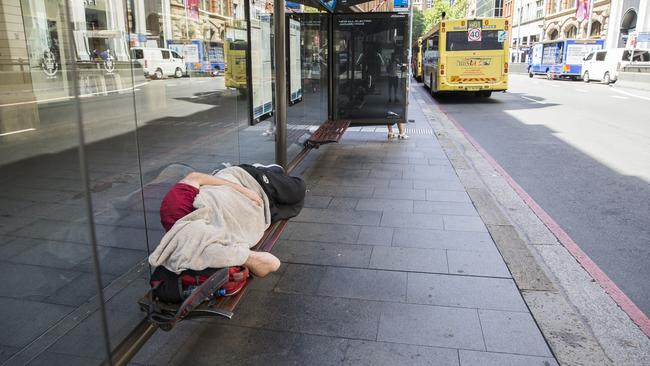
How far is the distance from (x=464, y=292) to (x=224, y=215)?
5.66ft

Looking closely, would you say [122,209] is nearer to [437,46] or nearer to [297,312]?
[297,312]

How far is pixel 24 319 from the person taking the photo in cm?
283

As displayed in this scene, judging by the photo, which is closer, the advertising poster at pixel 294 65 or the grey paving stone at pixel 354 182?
the grey paving stone at pixel 354 182

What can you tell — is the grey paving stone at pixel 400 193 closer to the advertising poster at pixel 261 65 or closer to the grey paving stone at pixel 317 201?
the grey paving stone at pixel 317 201

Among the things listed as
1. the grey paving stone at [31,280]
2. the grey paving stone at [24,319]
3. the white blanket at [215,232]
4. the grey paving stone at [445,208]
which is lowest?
the grey paving stone at [445,208]

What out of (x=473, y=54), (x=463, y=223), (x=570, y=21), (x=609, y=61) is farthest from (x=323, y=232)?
(x=570, y=21)

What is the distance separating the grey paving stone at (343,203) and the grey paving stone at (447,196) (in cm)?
88

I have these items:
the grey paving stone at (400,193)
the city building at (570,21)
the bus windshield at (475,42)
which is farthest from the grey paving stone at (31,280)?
the city building at (570,21)

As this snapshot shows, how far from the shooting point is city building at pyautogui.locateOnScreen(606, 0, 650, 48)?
3559 centimetres

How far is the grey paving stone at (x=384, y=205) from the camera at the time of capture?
17.6 ft

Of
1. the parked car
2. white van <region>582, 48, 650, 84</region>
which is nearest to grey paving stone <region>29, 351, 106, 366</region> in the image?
white van <region>582, 48, 650, 84</region>

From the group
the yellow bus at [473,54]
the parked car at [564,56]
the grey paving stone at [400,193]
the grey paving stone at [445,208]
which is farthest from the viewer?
the parked car at [564,56]

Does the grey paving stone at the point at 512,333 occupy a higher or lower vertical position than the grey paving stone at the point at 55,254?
lower

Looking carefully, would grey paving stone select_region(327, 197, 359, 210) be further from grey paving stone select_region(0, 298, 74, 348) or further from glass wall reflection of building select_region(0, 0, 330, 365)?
grey paving stone select_region(0, 298, 74, 348)
